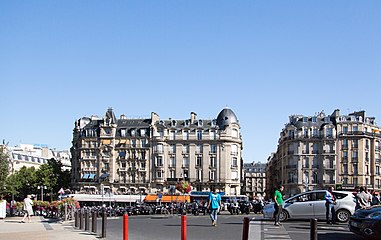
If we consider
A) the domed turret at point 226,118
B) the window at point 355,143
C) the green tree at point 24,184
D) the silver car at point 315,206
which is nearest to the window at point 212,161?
the domed turret at point 226,118

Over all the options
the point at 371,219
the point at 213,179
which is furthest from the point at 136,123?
→ the point at 371,219

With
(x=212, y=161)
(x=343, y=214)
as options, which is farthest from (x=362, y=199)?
(x=212, y=161)

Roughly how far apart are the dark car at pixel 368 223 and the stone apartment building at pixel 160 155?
8414 centimetres

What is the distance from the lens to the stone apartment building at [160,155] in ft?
339

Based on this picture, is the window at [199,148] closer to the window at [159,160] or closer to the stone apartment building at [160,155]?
the stone apartment building at [160,155]

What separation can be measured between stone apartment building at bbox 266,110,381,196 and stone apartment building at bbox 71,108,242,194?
10.3m

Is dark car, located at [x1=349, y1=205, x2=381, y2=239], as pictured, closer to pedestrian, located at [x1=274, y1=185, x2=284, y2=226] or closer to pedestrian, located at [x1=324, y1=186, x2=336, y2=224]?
pedestrian, located at [x1=274, y1=185, x2=284, y2=226]

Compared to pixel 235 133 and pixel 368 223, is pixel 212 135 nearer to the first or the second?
pixel 235 133

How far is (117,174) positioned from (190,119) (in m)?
15.9

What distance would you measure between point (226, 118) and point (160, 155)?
1311 centimetres

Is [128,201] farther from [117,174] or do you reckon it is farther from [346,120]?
[346,120]

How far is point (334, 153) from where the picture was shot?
10050cm

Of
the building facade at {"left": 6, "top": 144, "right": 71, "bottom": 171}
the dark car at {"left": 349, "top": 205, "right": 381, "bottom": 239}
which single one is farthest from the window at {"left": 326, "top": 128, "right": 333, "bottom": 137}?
the dark car at {"left": 349, "top": 205, "right": 381, "bottom": 239}

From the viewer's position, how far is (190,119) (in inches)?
4247
